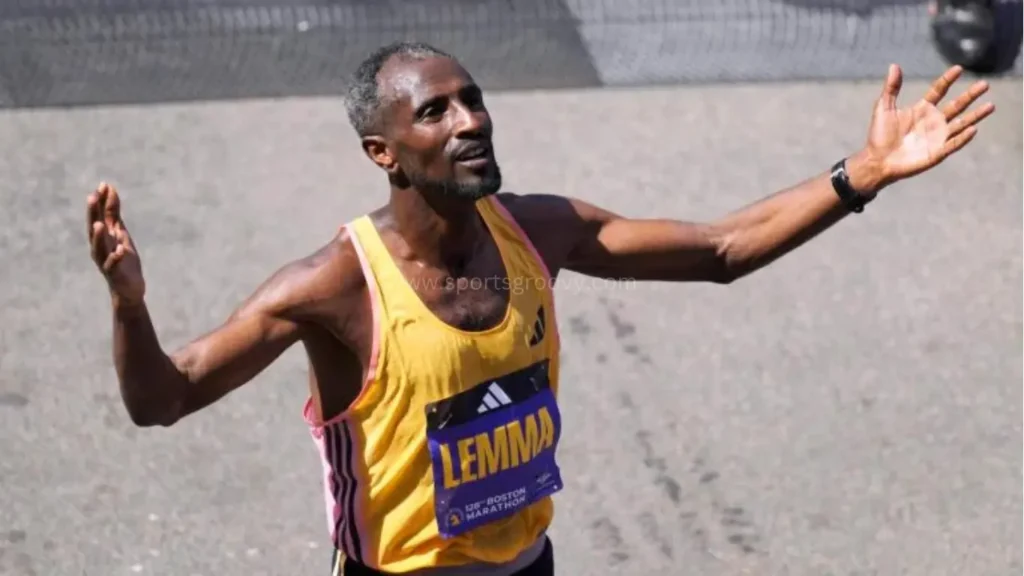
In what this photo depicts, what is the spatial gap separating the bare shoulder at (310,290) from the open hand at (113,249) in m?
0.31

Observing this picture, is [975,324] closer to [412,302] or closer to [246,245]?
[246,245]

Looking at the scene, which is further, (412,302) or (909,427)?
(909,427)

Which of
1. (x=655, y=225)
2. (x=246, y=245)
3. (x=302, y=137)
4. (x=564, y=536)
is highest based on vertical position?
(x=302, y=137)

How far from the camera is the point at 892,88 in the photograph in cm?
347

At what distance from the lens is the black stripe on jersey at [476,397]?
120 inches

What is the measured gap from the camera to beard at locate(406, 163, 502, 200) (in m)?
2.96

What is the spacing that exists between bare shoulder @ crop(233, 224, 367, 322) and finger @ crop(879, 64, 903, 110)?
127 centimetres

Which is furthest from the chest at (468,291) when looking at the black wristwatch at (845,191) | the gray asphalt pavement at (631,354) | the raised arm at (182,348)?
the gray asphalt pavement at (631,354)

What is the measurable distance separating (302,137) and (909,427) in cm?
341

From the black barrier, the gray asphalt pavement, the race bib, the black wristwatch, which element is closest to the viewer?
the race bib

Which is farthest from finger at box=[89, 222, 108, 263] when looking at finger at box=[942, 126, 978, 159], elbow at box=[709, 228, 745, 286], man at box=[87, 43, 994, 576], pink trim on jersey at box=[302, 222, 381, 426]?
finger at box=[942, 126, 978, 159]

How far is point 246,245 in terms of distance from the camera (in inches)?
257

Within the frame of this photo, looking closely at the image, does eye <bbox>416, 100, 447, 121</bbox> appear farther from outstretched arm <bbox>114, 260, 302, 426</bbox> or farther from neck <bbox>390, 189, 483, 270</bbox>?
outstretched arm <bbox>114, 260, 302, 426</bbox>

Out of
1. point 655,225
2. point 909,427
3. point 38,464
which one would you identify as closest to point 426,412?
point 655,225
